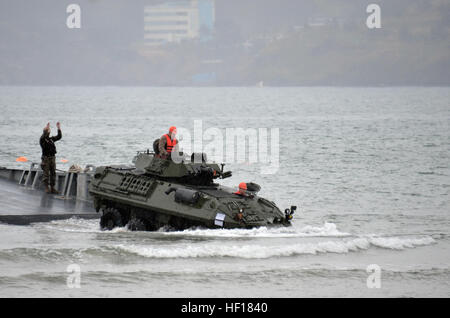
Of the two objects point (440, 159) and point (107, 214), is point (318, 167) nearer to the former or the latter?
point (440, 159)

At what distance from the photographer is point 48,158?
2539cm

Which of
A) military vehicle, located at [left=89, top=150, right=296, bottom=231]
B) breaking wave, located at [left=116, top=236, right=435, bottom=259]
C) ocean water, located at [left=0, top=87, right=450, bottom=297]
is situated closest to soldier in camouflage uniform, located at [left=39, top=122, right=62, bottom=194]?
ocean water, located at [left=0, top=87, right=450, bottom=297]

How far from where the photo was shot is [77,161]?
46688mm

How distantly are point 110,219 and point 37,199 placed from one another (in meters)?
4.07

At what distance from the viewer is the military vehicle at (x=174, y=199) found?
2019 cm

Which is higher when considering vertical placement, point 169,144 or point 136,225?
point 169,144

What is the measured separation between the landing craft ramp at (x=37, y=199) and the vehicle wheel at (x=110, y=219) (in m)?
1.56

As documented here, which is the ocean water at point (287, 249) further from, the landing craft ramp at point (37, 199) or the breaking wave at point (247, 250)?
the landing craft ramp at point (37, 199)

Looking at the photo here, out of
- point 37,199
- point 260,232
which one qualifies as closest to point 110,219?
point 37,199

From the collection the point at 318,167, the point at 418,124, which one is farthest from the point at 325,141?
the point at 418,124

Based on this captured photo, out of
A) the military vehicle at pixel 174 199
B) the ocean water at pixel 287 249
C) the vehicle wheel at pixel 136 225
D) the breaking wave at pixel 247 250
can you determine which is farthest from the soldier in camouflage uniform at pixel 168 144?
the breaking wave at pixel 247 250

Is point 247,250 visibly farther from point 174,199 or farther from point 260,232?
point 174,199

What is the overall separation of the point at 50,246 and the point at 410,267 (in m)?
8.06

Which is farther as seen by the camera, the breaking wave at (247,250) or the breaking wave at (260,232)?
the breaking wave at (260,232)
